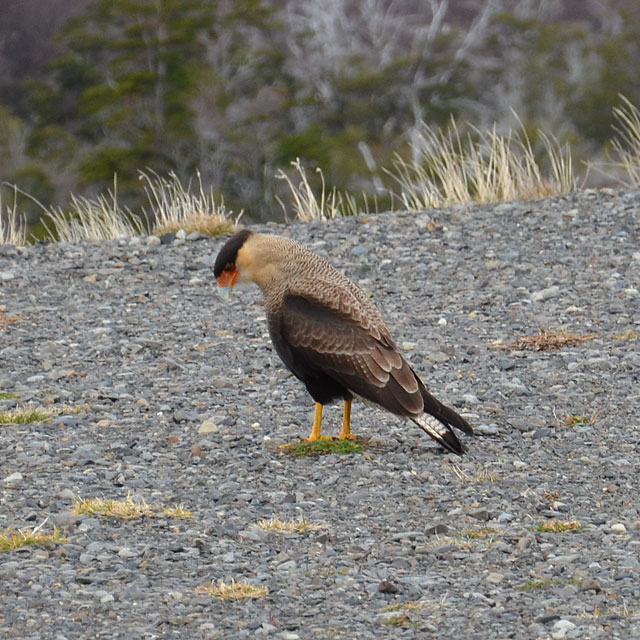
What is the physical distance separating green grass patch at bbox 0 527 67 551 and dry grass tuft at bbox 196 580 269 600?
2.62ft

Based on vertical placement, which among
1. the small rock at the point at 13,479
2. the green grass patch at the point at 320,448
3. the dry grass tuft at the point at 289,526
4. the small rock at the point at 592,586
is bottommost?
the green grass patch at the point at 320,448

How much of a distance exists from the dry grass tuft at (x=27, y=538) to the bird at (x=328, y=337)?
172cm

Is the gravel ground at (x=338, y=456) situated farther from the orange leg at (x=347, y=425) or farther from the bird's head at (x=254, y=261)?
the bird's head at (x=254, y=261)

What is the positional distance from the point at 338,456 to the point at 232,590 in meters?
1.84

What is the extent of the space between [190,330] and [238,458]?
2963 millimetres

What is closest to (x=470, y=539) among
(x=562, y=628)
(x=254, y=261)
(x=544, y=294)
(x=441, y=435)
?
(x=562, y=628)

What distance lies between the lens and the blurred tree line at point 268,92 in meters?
31.8

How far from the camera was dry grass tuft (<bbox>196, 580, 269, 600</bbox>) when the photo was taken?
4492 millimetres

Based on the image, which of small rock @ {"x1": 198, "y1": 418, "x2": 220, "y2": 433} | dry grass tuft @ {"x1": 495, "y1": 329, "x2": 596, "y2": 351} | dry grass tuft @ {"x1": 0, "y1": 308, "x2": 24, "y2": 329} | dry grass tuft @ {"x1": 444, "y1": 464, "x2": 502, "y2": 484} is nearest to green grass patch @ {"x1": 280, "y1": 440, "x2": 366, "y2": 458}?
small rock @ {"x1": 198, "y1": 418, "x2": 220, "y2": 433}

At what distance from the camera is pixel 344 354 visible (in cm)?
626

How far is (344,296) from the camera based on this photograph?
6.43 meters

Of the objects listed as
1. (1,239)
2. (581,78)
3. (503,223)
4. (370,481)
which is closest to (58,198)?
(581,78)

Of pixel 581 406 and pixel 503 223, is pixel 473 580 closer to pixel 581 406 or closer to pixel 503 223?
pixel 581 406

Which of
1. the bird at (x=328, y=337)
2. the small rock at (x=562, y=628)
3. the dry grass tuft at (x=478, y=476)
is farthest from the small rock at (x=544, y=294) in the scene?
the small rock at (x=562, y=628)
